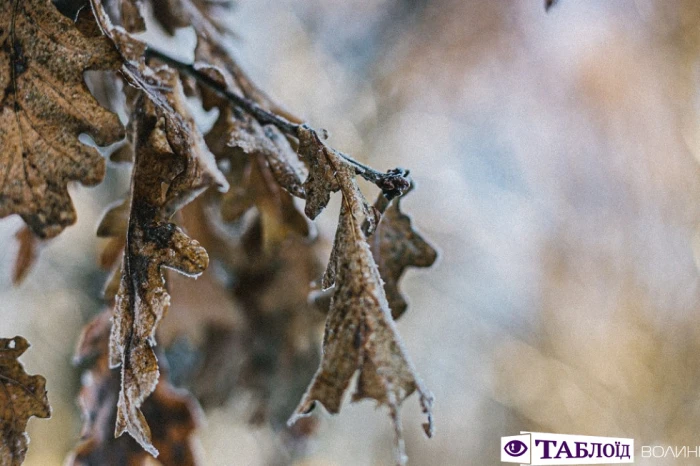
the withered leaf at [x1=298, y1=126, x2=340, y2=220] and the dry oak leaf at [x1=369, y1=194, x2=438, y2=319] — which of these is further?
the dry oak leaf at [x1=369, y1=194, x2=438, y2=319]

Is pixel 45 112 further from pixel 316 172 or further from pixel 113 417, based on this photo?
pixel 113 417

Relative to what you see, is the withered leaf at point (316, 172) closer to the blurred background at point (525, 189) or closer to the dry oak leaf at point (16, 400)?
the dry oak leaf at point (16, 400)

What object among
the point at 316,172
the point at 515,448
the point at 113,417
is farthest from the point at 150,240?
the point at 515,448

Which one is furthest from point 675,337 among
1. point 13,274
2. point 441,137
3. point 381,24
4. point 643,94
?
point 13,274

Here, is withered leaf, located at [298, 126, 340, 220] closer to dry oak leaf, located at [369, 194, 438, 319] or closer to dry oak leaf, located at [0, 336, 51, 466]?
dry oak leaf, located at [369, 194, 438, 319]

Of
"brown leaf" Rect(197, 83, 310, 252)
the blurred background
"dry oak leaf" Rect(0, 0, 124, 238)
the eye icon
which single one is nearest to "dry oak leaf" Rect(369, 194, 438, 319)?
"brown leaf" Rect(197, 83, 310, 252)

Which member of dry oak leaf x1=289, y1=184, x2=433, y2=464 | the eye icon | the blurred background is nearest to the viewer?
dry oak leaf x1=289, y1=184, x2=433, y2=464
